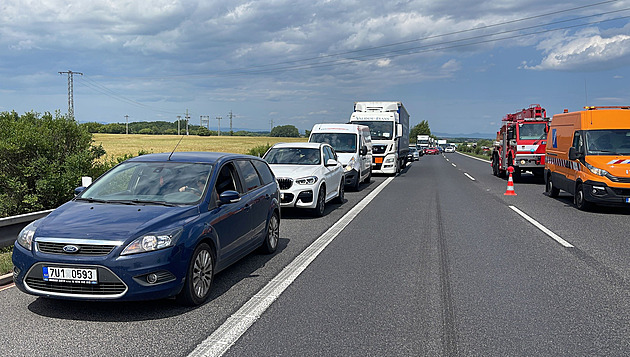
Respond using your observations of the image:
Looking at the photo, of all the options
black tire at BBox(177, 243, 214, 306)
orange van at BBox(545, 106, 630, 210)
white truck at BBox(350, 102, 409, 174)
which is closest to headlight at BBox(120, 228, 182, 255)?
black tire at BBox(177, 243, 214, 306)

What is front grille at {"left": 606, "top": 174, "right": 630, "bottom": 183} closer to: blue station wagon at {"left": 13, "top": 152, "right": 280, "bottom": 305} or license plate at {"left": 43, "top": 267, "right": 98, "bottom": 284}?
blue station wagon at {"left": 13, "top": 152, "right": 280, "bottom": 305}

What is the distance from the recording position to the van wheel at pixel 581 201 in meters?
13.2

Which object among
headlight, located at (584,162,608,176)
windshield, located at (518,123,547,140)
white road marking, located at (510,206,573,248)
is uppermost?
windshield, located at (518,123,547,140)

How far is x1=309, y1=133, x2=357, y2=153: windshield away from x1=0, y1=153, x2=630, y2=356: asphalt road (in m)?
10.2

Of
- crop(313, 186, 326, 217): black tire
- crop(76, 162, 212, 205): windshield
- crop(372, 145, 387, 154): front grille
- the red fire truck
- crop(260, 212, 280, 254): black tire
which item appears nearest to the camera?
crop(76, 162, 212, 205): windshield

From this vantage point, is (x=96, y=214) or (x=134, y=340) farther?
(x=96, y=214)

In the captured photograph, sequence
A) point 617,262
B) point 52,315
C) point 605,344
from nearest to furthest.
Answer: point 605,344 < point 52,315 < point 617,262

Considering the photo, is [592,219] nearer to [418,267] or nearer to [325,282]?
[418,267]

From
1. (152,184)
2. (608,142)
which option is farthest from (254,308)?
(608,142)

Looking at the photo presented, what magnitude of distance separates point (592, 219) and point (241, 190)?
8.54 meters

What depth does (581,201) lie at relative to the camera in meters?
13.3

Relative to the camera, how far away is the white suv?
11.5 m

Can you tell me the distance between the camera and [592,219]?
39.2 feet

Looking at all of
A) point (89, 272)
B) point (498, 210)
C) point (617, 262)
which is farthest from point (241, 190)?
point (498, 210)
